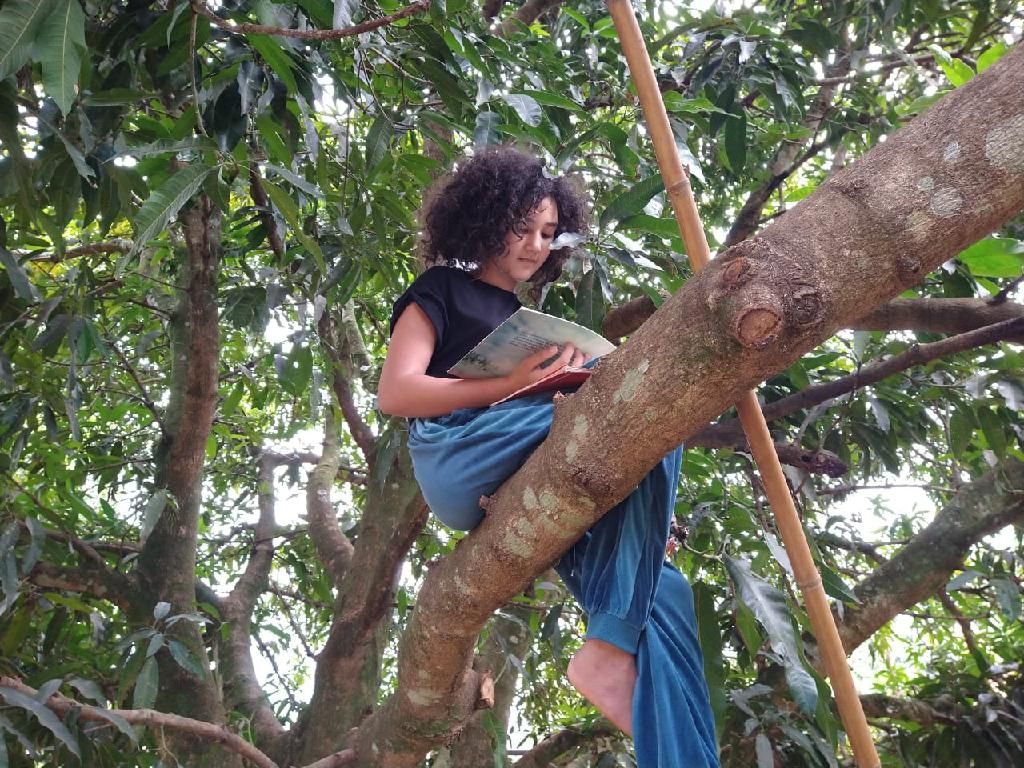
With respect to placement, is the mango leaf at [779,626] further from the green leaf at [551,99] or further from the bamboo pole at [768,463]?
the green leaf at [551,99]

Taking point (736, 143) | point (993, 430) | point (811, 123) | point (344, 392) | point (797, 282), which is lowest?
point (797, 282)

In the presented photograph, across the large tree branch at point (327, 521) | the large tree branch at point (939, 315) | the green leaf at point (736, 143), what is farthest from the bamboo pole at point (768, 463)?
the large tree branch at point (327, 521)

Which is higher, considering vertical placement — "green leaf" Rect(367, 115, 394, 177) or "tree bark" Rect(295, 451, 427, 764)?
"green leaf" Rect(367, 115, 394, 177)

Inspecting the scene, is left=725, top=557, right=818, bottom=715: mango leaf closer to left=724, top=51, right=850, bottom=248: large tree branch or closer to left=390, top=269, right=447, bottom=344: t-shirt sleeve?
left=390, top=269, right=447, bottom=344: t-shirt sleeve

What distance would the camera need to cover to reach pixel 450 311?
69.4 inches

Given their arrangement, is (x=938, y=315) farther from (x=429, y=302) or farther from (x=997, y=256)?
(x=429, y=302)

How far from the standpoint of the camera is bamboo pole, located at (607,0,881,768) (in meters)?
1.33

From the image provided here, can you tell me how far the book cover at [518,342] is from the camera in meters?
1.47

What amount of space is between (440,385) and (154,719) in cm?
108

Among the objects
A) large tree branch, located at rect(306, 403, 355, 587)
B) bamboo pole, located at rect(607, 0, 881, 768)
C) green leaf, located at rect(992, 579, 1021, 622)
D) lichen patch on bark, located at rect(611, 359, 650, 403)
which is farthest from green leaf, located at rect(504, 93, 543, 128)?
green leaf, located at rect(992, 579, 1021, 622)

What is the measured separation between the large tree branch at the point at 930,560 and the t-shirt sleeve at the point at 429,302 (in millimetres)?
1745

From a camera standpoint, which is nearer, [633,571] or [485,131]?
[633,571]

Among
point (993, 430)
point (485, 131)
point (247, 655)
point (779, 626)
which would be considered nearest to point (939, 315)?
point (993, 430)

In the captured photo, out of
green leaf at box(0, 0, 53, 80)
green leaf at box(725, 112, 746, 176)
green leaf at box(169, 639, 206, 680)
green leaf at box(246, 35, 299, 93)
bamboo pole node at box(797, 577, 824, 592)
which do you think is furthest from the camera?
green leaf at box(725, 112, 746, 176)
